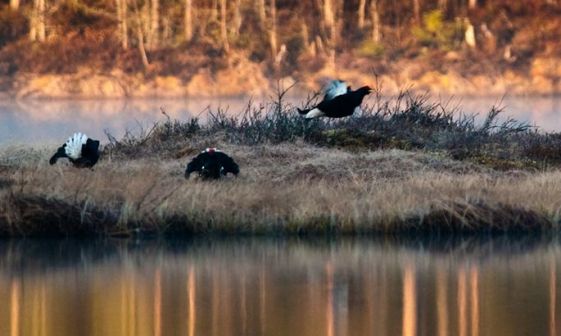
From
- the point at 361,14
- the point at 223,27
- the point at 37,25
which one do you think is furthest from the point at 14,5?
the point at 361,14

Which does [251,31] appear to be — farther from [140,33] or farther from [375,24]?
[375,24]

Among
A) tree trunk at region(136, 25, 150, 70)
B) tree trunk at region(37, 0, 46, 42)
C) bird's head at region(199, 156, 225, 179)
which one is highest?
tree trunk at region(37, 0, 46, 42)

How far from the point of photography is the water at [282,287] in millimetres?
13117

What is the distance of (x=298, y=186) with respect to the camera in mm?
20047

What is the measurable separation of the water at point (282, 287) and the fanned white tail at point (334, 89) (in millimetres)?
6058

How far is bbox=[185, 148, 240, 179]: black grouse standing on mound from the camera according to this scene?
2086cm

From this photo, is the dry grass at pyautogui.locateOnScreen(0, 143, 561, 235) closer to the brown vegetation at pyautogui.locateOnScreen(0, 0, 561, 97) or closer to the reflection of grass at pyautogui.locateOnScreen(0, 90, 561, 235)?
the reflection of grass at pyautogui.locateOnScreen(0, 90, 561, 235)

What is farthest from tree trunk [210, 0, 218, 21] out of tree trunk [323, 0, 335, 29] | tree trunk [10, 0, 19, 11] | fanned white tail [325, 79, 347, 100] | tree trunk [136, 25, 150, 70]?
fanned white tail [325, 79, 347, 100]

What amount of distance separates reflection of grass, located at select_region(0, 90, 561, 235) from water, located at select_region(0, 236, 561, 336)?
1.35 ft

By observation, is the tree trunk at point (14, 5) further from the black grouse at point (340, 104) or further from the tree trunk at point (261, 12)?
the black grouse at point (340, 104)

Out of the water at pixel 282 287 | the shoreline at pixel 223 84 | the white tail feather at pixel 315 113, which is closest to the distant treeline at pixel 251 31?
the shoreline at pixel 223 84

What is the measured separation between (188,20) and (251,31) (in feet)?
8.61

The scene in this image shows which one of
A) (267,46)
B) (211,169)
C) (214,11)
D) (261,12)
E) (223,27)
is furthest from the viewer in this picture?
(261,12)

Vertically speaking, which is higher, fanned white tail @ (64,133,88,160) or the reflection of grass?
fanned white tail @ (64,133,88,160)
